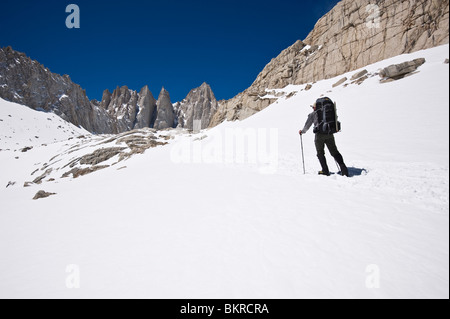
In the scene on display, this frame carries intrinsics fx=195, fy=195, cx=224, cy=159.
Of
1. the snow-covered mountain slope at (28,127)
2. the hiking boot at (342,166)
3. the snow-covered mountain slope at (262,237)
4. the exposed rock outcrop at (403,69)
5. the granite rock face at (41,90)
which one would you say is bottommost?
the snow-covered mountain slope at (262,237)

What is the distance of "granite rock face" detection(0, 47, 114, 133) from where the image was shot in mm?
81869

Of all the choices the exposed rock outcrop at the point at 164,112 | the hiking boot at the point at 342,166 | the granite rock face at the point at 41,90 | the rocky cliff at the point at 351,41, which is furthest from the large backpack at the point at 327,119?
the exposed rock outcrop at the point at 164,112

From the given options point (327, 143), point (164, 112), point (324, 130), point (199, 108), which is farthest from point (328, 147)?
point (164, 112)

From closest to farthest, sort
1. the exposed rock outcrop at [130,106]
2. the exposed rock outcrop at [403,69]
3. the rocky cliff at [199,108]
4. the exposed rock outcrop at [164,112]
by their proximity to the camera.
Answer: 1. the exposed rock outcrop at [403,69]
2. the exposed rock outcrop at [130,106]
3. the exposed rock outcrop at [164,112]
4. the rocky cliff at [199,108]

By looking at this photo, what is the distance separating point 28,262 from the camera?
3.18m

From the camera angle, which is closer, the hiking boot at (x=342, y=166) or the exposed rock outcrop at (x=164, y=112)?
the hiking boot at (x=342, y=166)

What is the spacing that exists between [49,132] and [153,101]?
269 ft

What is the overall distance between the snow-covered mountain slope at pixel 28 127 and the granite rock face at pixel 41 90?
728 centimetres

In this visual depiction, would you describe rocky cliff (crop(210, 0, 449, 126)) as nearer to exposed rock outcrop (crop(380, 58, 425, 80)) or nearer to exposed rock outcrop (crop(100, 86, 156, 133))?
exposed rock outcrop (crop(380, 58, 425, 80))

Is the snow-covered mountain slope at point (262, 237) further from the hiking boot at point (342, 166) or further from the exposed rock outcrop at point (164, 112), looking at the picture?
the exposed rock outcrop at point (164, 112)

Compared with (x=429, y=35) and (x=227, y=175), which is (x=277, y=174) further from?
(x=429, y=35)

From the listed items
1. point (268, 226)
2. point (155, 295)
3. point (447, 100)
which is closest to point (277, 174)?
point (268, 226)

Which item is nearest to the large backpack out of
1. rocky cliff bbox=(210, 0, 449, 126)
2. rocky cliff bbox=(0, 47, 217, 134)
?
rocky cliff bbox=(210, 0, 449, 126)

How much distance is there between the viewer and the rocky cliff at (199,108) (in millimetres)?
140500
